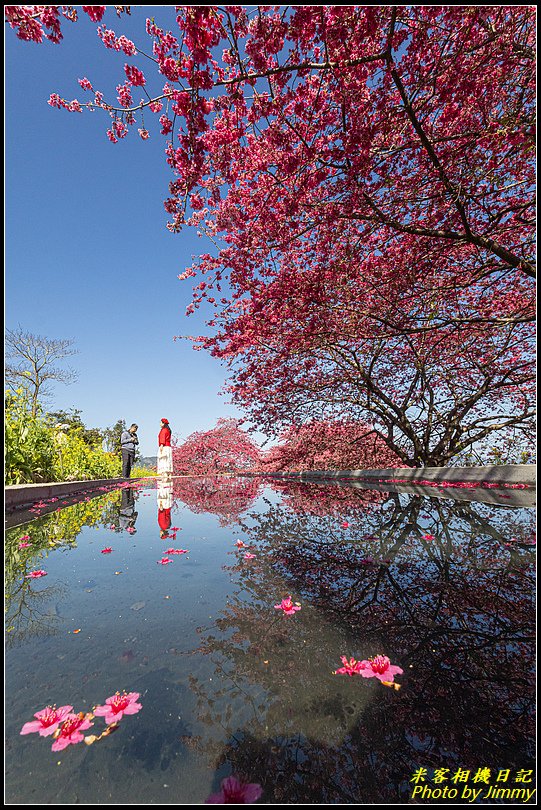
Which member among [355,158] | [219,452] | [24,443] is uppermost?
[355,158]

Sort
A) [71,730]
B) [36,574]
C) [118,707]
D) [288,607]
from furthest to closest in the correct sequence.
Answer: [36,574] < [288,607] < [118,707] < [71,730]

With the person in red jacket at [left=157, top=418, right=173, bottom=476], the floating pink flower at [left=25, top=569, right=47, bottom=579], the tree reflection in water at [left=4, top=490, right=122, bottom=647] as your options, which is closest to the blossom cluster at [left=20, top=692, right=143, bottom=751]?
the tree reflection in water at [left=4, top=490, right=122, bottom=647]

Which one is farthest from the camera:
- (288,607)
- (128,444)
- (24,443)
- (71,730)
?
(128,444)

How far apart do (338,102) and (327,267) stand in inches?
101

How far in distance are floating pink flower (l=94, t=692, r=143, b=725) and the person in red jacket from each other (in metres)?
12.3

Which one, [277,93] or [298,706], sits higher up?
[277,93]

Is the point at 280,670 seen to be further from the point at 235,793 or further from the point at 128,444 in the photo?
the point at 128,444

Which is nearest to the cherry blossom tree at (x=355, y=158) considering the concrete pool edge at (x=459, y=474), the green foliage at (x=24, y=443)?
the concrete pool edge at (x=459, y=474)

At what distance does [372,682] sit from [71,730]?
1.10 meters

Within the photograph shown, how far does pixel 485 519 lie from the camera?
12.0ft

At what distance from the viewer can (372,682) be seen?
123 cm

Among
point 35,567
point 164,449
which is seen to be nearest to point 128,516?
point 35,567

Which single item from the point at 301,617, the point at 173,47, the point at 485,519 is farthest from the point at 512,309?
the point at 301,617

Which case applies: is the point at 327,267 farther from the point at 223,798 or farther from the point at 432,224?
the point at 223,798
